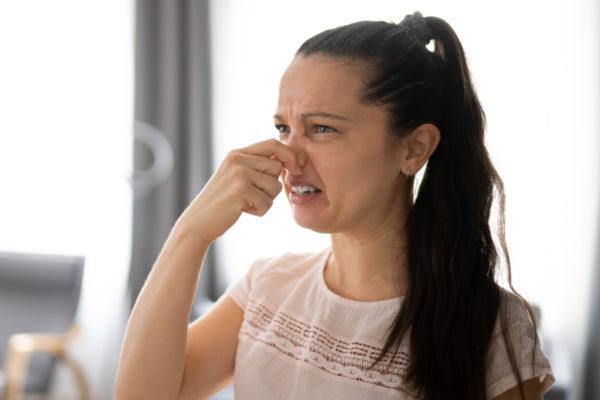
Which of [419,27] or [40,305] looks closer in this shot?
Result: [419,27]

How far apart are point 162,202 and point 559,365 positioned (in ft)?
8.64

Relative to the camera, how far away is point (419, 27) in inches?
47.4

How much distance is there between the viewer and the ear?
1162 mm

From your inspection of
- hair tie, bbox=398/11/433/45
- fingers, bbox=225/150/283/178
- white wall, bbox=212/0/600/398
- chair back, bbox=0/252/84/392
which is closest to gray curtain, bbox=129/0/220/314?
chair back, bbox=0/252/84/392

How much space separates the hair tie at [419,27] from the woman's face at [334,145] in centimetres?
21

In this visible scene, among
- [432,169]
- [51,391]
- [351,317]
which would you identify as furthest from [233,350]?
[51,391]

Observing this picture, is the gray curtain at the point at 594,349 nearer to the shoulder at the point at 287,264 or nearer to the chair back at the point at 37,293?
the shoulder at the point at 287,264

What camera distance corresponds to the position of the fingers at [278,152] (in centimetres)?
110

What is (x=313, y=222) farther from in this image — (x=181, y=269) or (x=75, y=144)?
(x=75, y=144)

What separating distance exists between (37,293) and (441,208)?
101 inches

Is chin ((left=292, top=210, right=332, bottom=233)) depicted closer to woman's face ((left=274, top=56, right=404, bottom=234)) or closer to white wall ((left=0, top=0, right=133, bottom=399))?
woman's face ((left=274, top=56, right=404, bottom=234))

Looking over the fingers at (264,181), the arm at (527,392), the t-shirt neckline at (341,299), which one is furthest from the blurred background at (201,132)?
the fingers at (264,181)

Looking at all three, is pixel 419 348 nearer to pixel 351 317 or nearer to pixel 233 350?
pixel 351 317

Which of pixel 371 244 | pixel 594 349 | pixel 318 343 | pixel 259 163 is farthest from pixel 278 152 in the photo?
pixel 594 349
